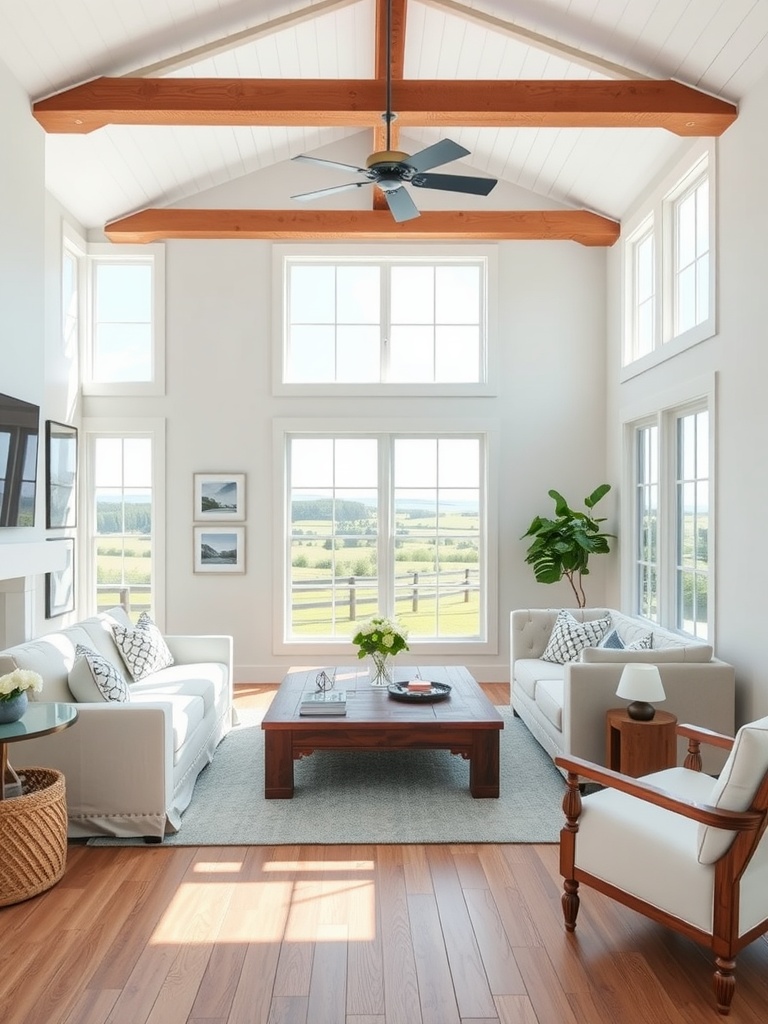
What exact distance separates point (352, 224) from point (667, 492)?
11.2ft

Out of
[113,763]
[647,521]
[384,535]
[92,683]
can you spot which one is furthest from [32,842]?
[647,521]

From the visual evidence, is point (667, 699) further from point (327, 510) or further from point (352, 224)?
point (352, 224)

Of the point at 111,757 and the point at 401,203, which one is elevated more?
the point at 401,203

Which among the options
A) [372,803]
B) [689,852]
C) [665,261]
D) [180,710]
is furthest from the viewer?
[665,261]

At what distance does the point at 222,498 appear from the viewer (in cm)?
718

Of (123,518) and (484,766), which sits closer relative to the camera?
(484,766)

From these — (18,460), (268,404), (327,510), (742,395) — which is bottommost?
(327,510)

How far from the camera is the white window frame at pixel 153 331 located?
7125 millimetres

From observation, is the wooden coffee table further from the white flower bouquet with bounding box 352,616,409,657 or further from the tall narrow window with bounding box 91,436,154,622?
the tall narrow window with bounding box 91,436,154,622

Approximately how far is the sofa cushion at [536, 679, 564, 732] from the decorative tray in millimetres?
599

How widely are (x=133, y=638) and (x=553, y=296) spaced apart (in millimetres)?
4777

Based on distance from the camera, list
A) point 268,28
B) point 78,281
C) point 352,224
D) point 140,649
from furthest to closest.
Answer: point 78,281
point 352,224
point 268,28
point 140,649

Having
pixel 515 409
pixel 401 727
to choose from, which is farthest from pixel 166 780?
pixel 515 409

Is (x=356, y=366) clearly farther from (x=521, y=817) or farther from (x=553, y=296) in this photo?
(x=521, y=817)
